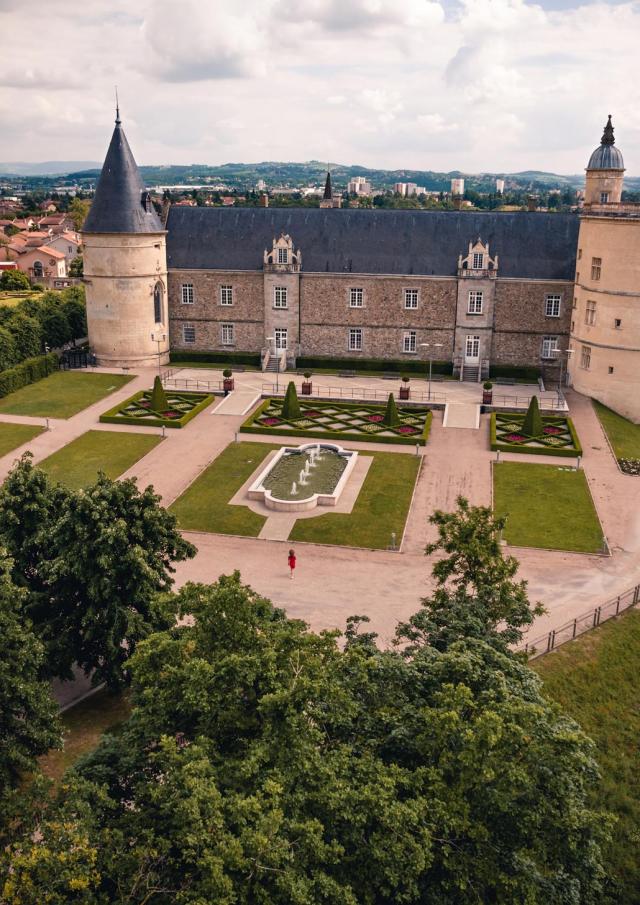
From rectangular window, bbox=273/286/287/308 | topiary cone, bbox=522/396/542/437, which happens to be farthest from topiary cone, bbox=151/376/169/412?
topiary cone, bbox=522/396/542/437

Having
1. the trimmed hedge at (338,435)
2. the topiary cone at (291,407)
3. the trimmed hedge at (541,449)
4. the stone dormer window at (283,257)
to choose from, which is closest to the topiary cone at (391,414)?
the trimmed hedge at (338,435)

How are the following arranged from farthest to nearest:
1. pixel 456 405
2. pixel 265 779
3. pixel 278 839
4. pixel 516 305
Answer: pixel 516 305 → pixel 456 405 → pixel 265 779 → pixel 278 839

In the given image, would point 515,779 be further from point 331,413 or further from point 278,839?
point 331,413

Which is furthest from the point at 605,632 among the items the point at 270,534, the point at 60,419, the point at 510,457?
the point at 60,419

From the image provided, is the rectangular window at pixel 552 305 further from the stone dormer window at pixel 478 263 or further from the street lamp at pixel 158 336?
the street lamp at pixel 158 336

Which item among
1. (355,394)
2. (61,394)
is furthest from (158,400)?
(355,394)

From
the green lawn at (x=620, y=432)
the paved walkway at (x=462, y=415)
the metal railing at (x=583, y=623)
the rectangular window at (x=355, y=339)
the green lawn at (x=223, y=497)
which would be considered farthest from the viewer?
the rectangular window at (x=355, y=339)
